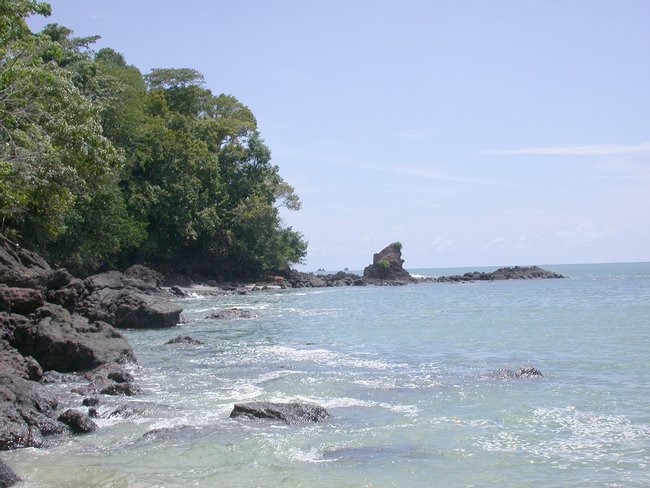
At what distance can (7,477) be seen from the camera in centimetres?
794

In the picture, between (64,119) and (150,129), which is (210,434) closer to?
(64,119)

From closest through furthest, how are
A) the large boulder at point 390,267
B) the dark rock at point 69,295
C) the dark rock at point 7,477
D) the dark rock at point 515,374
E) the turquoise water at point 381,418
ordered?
the dark rock at point 7,477, the turquoise water at point 381,418, the dark rock at point 515,374, the dark rock at point 69,295, the large boulder at point 390,267

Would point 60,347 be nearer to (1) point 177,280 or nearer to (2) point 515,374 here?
(2) point 515,374

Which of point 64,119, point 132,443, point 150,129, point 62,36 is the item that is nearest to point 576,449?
point 132,443

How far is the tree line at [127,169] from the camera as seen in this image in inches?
643

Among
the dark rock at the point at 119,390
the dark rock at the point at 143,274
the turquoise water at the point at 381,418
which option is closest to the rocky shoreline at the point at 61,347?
the dark rock at the point at 119,390

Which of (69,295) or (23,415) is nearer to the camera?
(23,415)

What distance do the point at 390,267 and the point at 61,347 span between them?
66.2 metres

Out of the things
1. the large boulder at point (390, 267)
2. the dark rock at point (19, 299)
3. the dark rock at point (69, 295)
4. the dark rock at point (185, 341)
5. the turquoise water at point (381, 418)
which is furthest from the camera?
the large boulder at point (390, 267)

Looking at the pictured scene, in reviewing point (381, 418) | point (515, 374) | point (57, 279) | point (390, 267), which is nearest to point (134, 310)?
point (57, 279)

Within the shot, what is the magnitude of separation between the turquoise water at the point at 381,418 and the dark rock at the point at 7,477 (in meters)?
0.22

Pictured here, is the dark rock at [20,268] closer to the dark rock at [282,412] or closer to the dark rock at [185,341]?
the dark rock at [185,341]

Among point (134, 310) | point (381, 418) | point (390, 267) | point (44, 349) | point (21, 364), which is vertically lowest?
point (381, 418)

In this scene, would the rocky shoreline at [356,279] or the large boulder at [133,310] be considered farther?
the rocky shoreline at [356,279]
